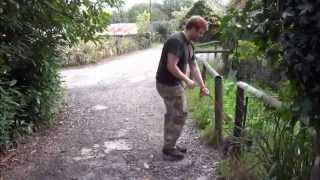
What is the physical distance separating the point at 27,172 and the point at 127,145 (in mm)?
1569

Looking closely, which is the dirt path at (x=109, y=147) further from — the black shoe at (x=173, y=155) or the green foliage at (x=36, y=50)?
the green foliage at (x=36, y=50)

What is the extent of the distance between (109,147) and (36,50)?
6.70 feet

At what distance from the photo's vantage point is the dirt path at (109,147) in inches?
211

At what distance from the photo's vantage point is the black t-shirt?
17.8 feet

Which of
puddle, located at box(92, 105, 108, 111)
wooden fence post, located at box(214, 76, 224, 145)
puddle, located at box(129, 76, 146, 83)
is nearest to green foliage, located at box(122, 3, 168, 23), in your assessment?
puddle, located at box(129, 76, 146, 83)

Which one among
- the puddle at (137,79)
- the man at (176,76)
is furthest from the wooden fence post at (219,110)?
the puddle at (137,79)

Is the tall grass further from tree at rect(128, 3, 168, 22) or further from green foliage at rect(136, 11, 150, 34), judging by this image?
tree at rect(128, 3, 168, 22)

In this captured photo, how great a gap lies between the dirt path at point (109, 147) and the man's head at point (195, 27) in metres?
1.59

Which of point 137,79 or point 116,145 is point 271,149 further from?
point 137,79

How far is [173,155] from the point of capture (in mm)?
5781

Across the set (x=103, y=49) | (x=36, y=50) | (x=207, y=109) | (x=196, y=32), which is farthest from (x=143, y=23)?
(x=196, y=32)

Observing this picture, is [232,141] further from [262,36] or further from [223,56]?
[223,56]

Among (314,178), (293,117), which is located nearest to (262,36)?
(293,117)

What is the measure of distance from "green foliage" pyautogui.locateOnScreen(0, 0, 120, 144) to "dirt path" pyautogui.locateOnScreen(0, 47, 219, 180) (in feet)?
1.44
